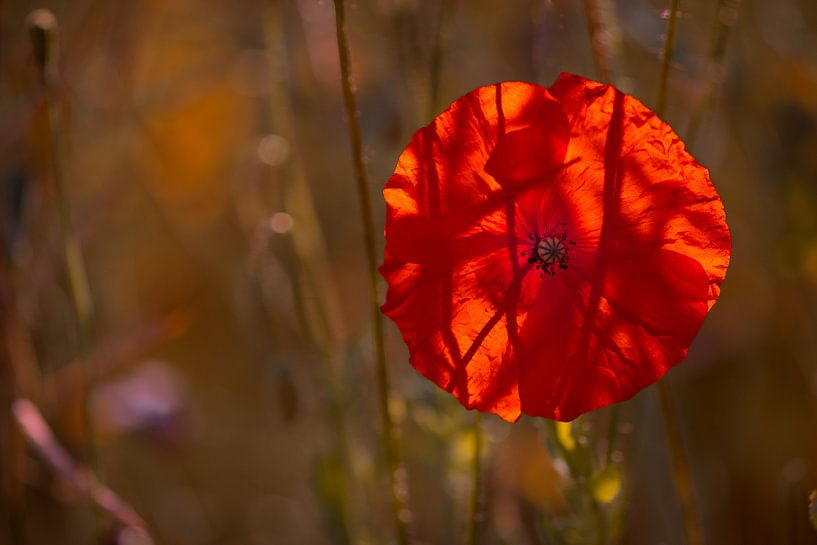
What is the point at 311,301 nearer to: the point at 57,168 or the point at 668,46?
the point at 57,168

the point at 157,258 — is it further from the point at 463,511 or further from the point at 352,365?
the point at 463,511

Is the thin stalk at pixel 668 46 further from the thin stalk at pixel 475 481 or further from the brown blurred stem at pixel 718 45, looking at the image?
the thin stalk at pixel 475 481

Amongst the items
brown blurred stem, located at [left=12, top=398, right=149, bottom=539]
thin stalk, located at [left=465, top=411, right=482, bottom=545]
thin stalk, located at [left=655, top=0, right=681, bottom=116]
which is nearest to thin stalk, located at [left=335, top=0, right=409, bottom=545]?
thin stalk, located at [left=465, top=411, right=482, bottom=545]

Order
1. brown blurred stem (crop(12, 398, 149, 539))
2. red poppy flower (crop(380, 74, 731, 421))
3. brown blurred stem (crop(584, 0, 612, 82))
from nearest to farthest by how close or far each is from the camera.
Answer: red poppy flower (crop(380, 74, 731, 421)) → brown blurred stem (crop(584, 0, 612, 82)) → brown blurred stem (crop(12, 398, 149, 539))

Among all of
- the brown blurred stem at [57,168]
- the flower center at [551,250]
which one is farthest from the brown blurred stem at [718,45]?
the brown blurred stem at [57,168]

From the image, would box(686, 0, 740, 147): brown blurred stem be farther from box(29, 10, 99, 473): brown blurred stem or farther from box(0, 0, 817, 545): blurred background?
box(29, 10, 99, 473): brown blurred stem

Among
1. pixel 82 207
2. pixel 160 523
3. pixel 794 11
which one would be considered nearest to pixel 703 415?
pixel 794 11
